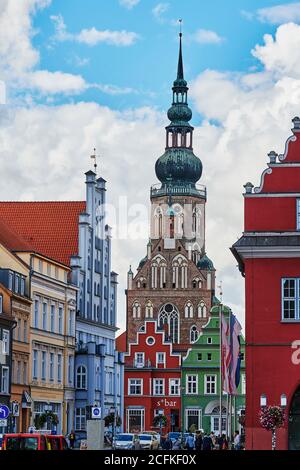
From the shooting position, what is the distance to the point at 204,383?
12019cm

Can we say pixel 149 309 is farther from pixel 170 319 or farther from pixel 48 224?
pixel 48 224

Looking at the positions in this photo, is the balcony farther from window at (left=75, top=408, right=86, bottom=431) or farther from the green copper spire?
window at (left=75, top=408, right=86, bottom=431)

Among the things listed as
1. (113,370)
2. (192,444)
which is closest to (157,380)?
(113,370)

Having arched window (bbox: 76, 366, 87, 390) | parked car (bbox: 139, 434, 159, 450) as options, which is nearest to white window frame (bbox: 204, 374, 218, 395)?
Answer: arched window (bbox: 76, 366, 87, 390)

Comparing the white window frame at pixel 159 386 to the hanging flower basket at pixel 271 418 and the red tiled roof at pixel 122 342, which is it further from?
the hanging flower basket at pixel 271 418

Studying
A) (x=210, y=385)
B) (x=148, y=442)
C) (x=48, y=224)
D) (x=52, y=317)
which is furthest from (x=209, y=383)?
(x=148, y=442)

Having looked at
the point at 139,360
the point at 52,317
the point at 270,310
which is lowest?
the point at 270,310

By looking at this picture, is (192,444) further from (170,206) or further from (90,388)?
(170,206)

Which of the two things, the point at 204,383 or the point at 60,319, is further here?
the point at 204,383

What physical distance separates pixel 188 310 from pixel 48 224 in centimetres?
6071

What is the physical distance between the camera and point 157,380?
12369 centimetres

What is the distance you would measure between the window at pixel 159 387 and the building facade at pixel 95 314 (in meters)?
26.9

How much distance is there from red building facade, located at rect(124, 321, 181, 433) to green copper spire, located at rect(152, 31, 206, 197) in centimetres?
4600

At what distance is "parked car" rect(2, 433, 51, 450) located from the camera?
32.5 m
